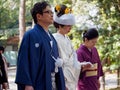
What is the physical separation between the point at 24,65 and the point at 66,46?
1.08 metres

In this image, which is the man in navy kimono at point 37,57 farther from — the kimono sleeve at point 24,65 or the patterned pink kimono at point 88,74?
the patterned pink kimono at point 88,74

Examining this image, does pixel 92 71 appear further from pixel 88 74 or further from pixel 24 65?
pixel 24 65

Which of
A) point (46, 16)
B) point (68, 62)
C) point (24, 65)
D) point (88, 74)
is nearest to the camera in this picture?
point (24, 65)

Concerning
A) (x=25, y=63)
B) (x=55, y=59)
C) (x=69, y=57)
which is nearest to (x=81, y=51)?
(x=69, y=57)

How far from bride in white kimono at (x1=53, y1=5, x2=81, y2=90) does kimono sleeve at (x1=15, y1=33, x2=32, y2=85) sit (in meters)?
0.87

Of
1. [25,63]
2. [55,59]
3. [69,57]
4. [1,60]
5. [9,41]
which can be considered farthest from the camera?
[9,41]

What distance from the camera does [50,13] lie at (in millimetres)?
3676

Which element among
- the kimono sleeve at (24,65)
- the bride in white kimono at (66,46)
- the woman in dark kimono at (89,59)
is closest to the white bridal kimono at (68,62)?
the bride in white kimono at (66,46)

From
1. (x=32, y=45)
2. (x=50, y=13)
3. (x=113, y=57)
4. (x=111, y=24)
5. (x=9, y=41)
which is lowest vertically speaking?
(x=9, y=41)

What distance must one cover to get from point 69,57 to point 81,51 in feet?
2.88

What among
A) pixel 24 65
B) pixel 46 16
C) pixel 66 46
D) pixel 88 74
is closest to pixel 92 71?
pixel 88 74

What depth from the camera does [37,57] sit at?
3.51 metres

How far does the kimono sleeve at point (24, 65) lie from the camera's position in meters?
3.42

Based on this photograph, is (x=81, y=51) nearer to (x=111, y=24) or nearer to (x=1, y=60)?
(x=1, y=60)
